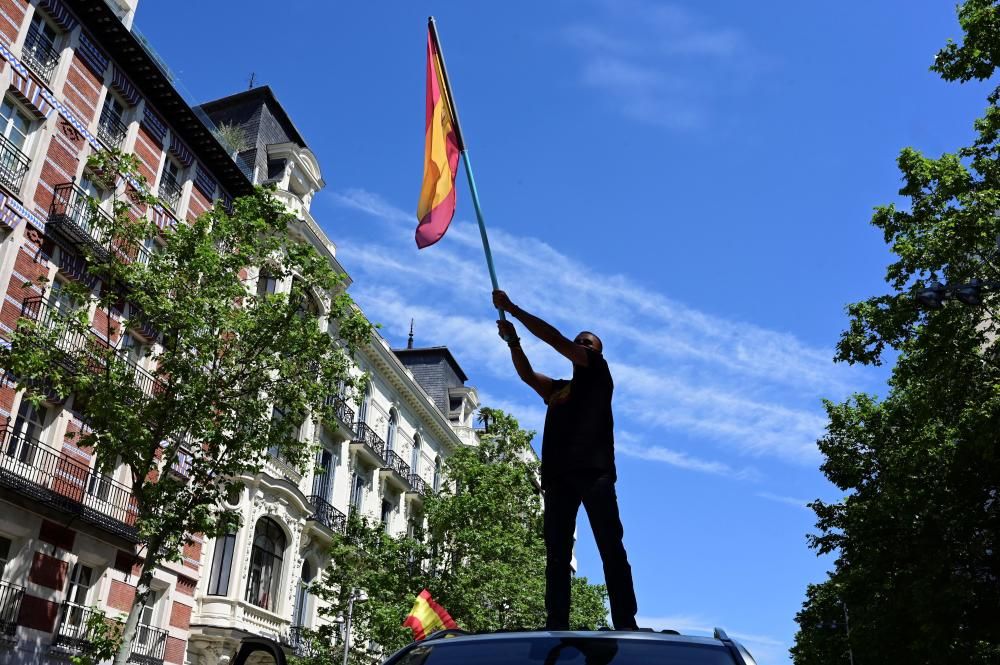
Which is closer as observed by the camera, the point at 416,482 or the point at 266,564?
the point at 266,564

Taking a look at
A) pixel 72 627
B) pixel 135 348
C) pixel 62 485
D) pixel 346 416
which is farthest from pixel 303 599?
pixel 62 485

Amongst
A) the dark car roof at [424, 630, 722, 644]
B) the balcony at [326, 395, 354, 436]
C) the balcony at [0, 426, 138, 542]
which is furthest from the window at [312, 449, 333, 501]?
the dark car roof at [424, 630, 722, 644]

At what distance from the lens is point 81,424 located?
2194cm

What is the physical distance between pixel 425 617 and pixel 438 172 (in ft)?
52.9

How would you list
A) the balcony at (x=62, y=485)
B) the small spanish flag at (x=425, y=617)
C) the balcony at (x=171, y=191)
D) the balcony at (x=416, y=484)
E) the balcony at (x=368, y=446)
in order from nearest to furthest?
the balcony at (x=62, y=485), the small spanish flag at (x=425, y=617), the balcony at (x=171, y=191), the balcony at (x=368, y=446), the balcony at (x=416, y=484)

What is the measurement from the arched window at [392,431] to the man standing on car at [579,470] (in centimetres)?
3611

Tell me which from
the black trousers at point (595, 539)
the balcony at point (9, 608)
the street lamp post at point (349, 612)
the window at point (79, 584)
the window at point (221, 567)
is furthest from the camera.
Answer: the window at point (221, 567)

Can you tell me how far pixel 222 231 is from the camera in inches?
720

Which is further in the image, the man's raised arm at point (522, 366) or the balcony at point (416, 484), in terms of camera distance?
the balcony at point (416, 484)

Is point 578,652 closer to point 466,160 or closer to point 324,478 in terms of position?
point 466,160

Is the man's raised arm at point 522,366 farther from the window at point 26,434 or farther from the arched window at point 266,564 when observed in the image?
the arched window at point 266,564

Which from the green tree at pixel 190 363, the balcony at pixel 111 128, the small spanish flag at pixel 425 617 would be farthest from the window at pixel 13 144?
the small spanish flag at pixel 425 617

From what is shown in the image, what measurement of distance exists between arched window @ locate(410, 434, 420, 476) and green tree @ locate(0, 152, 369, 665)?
83.6 ft

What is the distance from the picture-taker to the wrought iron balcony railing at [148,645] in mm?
23047
